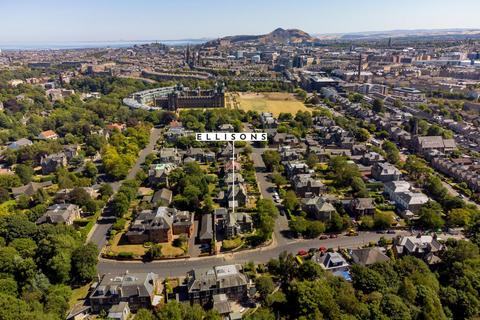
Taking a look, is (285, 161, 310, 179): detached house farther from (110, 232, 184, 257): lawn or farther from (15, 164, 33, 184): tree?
(15, 164, 33, 184): tree

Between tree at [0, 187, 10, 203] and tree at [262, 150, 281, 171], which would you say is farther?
tree at [262, 150, 281, 171]

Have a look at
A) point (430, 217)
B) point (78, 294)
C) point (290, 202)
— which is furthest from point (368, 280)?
point (78, 294)

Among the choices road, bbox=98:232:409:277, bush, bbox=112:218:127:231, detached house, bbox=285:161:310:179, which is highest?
detached house, bbox=285:161:310:179

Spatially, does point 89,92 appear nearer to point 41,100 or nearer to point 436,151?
point 41,100

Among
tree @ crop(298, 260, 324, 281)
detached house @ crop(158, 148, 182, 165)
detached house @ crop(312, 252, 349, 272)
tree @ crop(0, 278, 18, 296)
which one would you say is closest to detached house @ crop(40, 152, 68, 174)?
detached house @ crop(158, 148, 182, 165)

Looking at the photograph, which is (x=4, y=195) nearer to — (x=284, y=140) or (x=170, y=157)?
(x=170, y=157)

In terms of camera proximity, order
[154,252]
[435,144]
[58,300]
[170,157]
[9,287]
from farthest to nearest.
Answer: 1. [435,144]
2. [170,157]
3. [154,252]
4. [9,287]
5. [58,300]

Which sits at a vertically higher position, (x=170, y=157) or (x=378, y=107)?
(x=378, y=107)

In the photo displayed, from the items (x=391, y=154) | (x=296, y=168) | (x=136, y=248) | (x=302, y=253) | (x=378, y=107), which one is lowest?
(x=136, y=248)

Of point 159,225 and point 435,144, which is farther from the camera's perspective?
point 435,144
